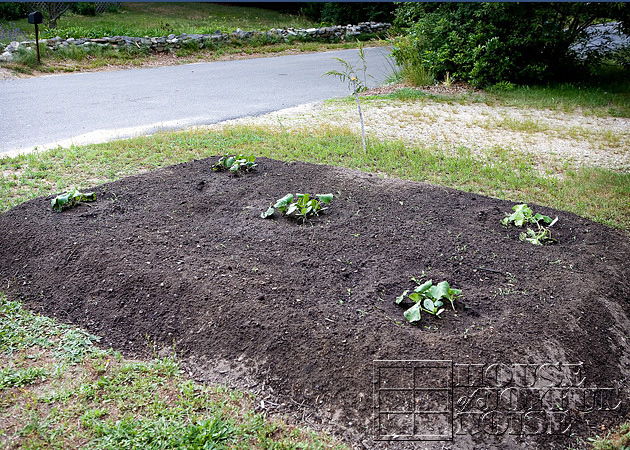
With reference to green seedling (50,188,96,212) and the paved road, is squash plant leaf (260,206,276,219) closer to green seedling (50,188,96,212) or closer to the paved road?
green seedling (50,188,96,212)

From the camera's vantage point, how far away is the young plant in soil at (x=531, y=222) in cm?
391

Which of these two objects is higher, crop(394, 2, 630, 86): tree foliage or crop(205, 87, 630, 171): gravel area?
crop(394, 2, 630, 86): tree foliage

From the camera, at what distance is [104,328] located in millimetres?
3189

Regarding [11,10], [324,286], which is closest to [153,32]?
[11,10]

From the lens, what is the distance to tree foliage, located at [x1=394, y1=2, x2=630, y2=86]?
34.0 feet

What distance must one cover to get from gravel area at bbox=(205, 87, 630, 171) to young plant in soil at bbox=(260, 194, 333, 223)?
10.1 feet

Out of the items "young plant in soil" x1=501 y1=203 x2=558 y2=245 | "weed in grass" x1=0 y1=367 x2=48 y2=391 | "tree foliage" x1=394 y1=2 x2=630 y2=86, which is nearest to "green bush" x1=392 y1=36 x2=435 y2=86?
"tree foliage" x1=394 y1=2 x2=630 y2=86

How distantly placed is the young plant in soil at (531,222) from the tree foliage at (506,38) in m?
7.23

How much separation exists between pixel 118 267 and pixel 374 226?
191cm

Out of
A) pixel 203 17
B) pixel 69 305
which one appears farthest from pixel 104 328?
pixel 203 17

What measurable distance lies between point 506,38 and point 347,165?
676cm

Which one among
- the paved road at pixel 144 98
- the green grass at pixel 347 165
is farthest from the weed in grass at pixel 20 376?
the paved road at pixel 144 98

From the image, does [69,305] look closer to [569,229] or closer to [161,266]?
[161,266]

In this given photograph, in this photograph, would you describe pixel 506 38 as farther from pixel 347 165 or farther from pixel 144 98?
pixel 144 98
